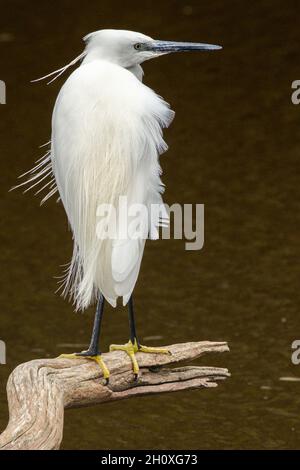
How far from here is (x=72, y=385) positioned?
79.0 inches

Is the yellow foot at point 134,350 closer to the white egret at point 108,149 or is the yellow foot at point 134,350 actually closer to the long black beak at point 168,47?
the white egret at point 108,149

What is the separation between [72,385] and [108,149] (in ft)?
1.29

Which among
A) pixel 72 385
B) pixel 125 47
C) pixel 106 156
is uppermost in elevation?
pixel 125 47

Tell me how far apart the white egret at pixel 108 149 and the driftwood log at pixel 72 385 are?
2 centimetres

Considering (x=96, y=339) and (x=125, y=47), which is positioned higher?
(x=125, y=47)

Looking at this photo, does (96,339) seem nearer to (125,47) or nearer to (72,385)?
(72,385)

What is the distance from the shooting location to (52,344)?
3609mm

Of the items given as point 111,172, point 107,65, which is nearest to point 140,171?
point 111,172

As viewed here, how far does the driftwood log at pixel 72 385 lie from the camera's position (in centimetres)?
187

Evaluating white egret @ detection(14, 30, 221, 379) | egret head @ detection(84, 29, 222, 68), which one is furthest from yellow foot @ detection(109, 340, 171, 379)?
egret head @ detection(84, 29, 222, 68)

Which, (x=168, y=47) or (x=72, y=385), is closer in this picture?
(x=72, y=385)

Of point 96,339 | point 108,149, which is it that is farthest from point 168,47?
point 96,339

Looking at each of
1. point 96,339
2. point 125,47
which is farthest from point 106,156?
point 96,339

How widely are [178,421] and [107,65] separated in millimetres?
1528
